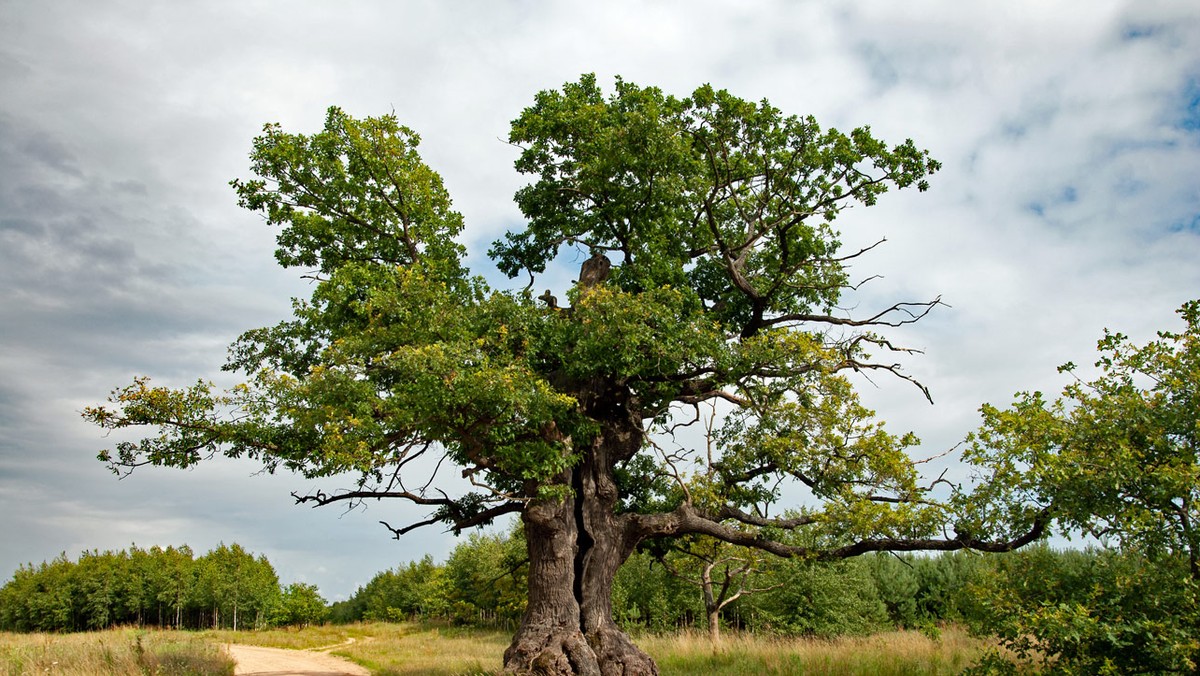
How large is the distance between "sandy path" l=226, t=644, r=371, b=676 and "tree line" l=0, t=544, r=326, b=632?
3057 centimetres

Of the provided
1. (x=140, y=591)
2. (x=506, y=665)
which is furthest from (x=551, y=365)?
(x=140, y=591)

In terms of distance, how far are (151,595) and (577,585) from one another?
5587cm

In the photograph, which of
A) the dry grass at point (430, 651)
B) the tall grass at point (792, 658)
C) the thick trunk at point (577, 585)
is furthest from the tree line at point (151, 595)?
the thick trunk at point (577, 585)

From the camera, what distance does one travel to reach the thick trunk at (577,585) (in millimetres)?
14703

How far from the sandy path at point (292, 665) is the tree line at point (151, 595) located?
3057 centimetres

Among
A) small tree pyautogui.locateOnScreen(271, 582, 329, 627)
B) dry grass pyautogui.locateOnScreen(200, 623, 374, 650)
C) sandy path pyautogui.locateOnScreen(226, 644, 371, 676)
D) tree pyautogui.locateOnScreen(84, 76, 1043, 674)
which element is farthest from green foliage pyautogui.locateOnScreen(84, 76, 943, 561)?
small tree pyautogui.locateOnScreen(271, 582, 329, 627)

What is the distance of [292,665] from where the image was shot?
23438 mm

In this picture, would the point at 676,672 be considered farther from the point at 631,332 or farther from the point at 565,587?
the point at 631,332

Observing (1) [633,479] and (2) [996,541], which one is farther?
(1) [633,479]

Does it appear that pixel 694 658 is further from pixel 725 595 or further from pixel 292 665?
pixel 292 665

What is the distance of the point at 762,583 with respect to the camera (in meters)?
31.3

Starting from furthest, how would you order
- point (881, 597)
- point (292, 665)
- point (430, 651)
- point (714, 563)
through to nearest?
point (881, 597)
point (430, 651)
point (292, 665)
point (714, 563)

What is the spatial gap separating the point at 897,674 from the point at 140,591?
196 ft

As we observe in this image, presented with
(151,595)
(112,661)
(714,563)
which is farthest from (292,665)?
(151,595)
